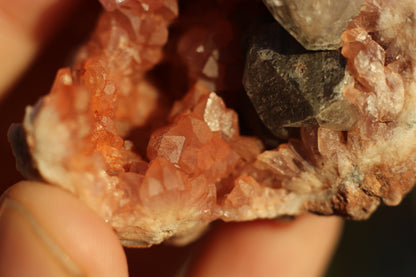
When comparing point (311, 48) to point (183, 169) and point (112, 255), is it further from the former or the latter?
point (112, 255)

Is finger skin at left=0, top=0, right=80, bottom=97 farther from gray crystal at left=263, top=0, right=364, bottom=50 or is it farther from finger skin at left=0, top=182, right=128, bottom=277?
gray crystal at left=263, top=0, right=364, bottom=50

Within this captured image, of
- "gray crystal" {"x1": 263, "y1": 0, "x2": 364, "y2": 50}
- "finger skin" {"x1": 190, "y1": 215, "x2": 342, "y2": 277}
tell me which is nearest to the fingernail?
"gray crystal" {"x1": 263, "y1": 0, "x2": 364, "y2": 50}

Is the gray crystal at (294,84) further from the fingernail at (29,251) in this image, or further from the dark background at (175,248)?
the dark background at (175,248)

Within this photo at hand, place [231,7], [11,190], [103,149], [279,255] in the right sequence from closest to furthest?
1. [11,190]
2. [103,149]
3. [231,7]
4. [279,255]

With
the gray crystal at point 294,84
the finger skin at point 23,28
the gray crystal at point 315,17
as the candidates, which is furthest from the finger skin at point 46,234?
the finger skin at point 23,28

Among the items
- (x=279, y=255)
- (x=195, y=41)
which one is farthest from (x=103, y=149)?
(x=279, y=255)

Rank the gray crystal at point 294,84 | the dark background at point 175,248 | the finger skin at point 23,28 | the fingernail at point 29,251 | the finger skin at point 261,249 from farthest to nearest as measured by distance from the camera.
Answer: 1. the finger skin at point 261,249
2. the dark background at point 175,248
3. the finger skin at point 23,28
4. the gray crystal at point 294,84
5. the fingernail at point 29,251

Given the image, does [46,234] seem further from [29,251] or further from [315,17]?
[315,17]
